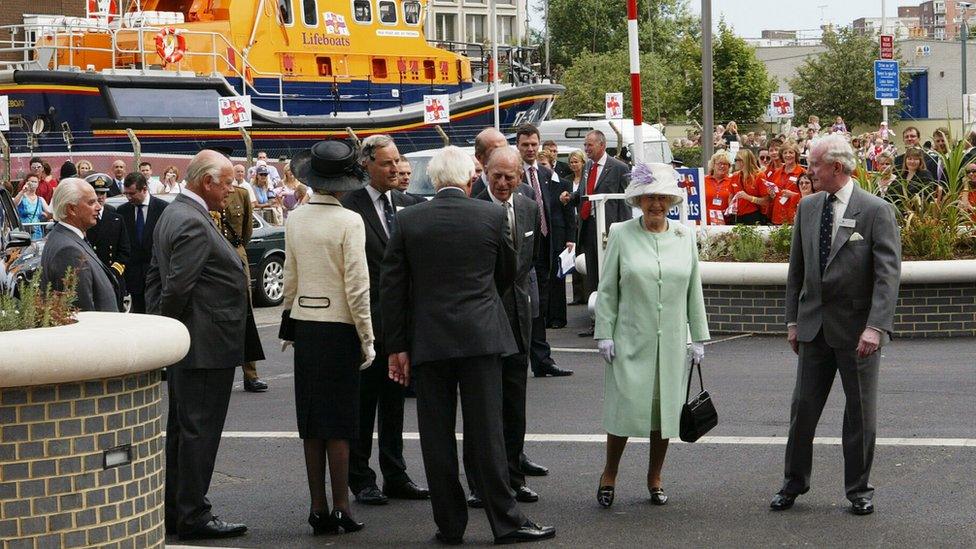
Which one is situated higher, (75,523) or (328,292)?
(328,292)

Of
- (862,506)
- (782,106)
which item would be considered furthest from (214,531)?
(782,106)

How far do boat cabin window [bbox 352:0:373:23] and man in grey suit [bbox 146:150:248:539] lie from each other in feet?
80.5

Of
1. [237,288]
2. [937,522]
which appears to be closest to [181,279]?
[237,288]

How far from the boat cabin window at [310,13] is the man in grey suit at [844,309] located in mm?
23957

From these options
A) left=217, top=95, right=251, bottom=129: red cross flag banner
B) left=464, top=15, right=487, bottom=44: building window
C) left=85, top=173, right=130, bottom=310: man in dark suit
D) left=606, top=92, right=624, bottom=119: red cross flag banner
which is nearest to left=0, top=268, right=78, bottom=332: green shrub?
left=85, top=173, right=130, bottom=310: man in dark suit

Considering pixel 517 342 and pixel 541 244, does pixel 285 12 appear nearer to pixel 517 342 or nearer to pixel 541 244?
pixel 541 244

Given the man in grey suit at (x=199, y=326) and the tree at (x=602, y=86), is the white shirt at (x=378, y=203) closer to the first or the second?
the man in grey suit at (x=199, y=326)

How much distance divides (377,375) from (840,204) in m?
2.64

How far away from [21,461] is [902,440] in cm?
557

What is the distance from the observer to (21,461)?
5.54 metres

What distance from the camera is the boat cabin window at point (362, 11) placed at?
103 ft

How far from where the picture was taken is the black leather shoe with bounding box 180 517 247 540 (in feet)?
23.8

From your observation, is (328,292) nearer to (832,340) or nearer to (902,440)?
(832,340)

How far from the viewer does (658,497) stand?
772cm
